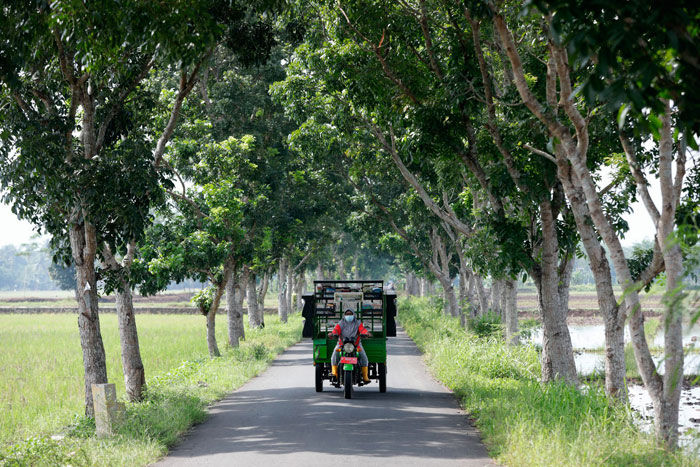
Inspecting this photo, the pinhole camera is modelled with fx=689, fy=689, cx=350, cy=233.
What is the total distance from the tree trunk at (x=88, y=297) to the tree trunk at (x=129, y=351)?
1.54 meters

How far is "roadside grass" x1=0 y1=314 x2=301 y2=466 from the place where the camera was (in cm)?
845

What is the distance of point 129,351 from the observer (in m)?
13.8

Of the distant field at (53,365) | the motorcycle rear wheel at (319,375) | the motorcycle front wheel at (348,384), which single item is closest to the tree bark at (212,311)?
the distant field at (53,365)

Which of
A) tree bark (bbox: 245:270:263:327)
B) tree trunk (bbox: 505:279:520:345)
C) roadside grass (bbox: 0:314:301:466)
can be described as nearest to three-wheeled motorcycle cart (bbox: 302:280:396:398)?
roadside grass (bbox: 0:314:301:466)

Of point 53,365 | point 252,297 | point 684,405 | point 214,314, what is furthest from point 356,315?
point 252,297

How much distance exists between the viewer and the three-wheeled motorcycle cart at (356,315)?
1414 centimetres

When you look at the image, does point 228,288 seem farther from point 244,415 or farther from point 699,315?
point 699,315

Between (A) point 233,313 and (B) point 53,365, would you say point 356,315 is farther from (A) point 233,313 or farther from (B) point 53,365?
(B) point 53,365

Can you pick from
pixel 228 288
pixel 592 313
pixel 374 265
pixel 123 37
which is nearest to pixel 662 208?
pixel 123 37

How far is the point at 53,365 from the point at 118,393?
784 cm

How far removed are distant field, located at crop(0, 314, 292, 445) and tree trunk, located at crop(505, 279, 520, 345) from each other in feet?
31.4

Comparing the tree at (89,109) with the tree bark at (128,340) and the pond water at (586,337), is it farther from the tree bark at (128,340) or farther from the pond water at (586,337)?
the pond water at (586,337)

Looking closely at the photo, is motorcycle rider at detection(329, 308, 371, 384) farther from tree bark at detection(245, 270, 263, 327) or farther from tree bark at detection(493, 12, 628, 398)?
tree bark at detection(245, 270, 263, 327)

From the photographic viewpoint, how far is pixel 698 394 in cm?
1877
